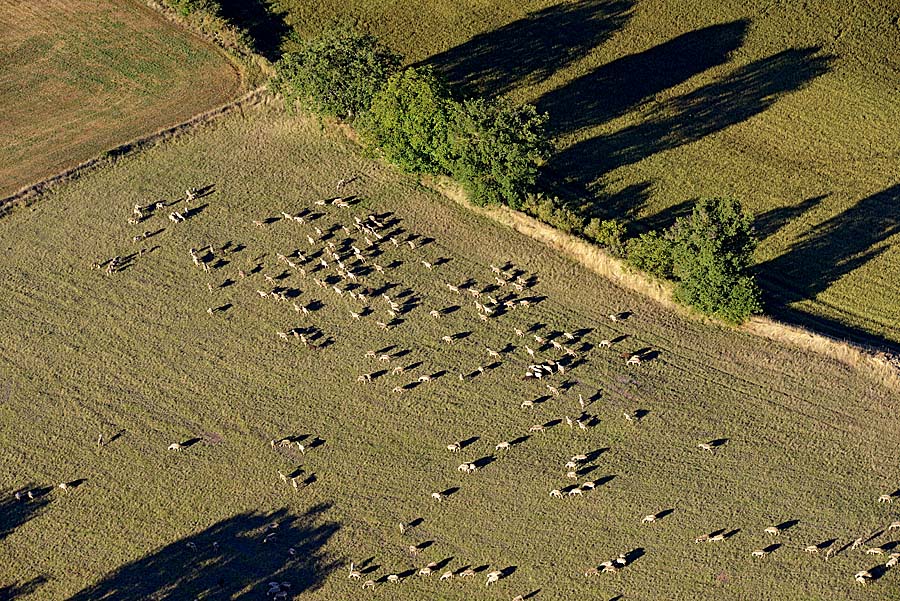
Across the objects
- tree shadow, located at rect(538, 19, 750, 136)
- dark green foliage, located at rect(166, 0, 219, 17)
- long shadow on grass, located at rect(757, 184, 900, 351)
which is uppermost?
dark green foliage, located at rect(166, 0, 219, 17)

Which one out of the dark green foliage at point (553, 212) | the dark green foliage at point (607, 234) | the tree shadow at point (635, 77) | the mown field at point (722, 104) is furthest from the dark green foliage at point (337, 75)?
the dark green foliage at point (607, 234)

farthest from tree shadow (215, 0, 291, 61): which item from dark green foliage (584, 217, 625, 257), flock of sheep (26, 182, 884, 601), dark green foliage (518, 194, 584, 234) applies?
dark green foliage (584, 217, 625, 257)

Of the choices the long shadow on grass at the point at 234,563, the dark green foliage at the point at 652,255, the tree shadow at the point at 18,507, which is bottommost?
the long shadow on grass at the point at 234,563

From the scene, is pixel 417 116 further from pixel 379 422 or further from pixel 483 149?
pixel 379 422

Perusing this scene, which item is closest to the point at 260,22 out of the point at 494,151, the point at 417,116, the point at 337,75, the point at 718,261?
the point at 337,75

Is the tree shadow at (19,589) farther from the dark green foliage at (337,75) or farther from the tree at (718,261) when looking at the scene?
the tree at (718,261)

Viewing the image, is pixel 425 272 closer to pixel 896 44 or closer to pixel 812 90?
pixel 812 90

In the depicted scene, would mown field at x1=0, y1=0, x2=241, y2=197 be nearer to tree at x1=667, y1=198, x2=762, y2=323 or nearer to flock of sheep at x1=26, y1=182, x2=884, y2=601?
flock of sheep at x1=26, y1=182, x2=884, y2=601
